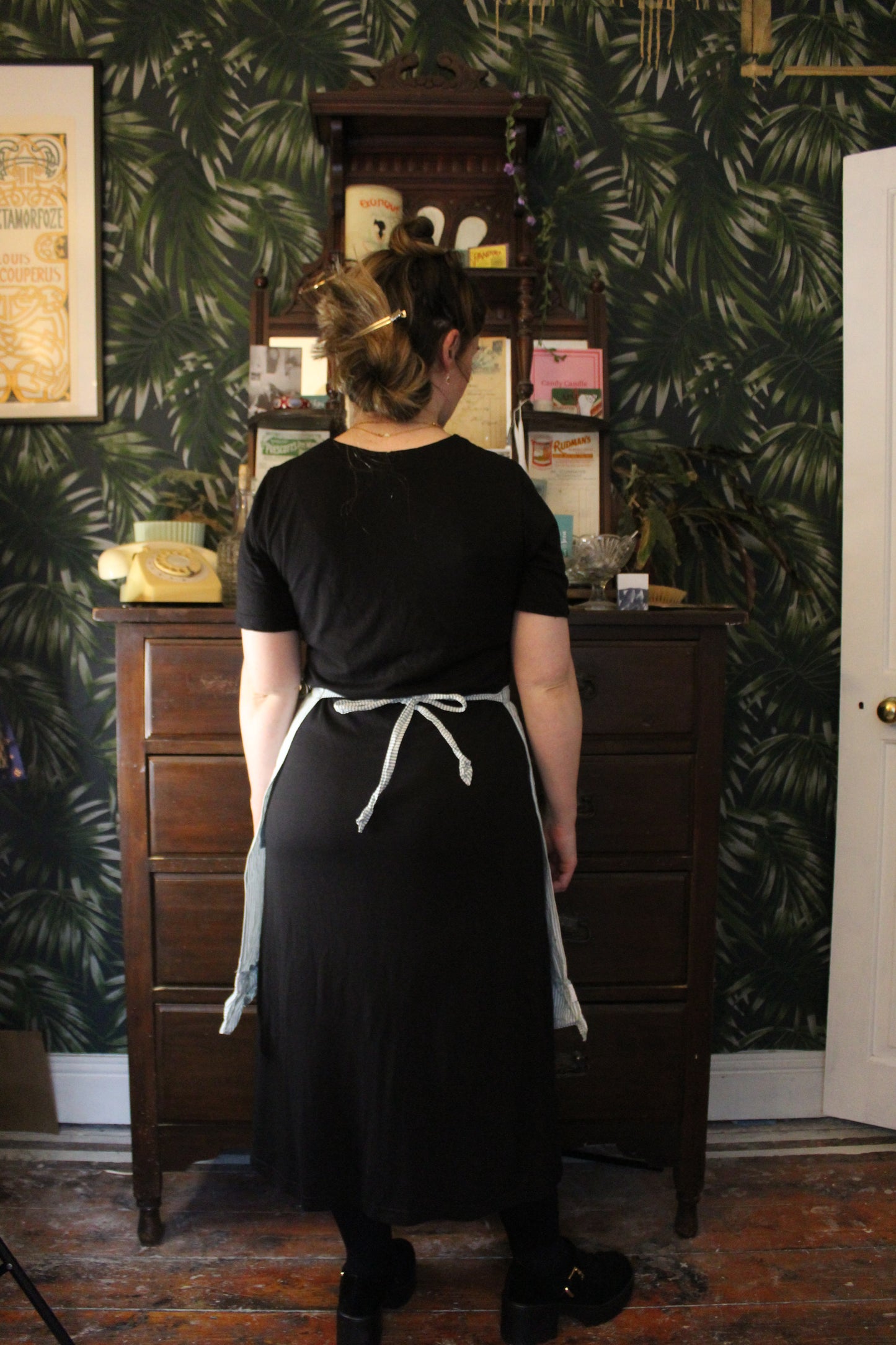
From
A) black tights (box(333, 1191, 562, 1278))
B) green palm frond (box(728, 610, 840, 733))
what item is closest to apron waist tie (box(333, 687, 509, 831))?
black tights (box(333, 1191, 562, 1278))

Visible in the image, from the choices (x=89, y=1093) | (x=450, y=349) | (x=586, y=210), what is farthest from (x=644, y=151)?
(x=89, y=1093)

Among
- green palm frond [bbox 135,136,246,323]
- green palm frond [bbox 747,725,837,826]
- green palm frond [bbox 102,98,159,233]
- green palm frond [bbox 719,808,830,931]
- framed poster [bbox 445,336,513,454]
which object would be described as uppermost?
green palm frond [bbox 102,98,159,233]

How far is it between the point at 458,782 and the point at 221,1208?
1.26 m

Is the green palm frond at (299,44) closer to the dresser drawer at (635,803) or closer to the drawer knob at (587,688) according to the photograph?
the drawer knob at (587,688)

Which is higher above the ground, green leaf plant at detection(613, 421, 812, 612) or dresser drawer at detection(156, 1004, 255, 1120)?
green leaf plant at detection(613, 421, 812, 612)

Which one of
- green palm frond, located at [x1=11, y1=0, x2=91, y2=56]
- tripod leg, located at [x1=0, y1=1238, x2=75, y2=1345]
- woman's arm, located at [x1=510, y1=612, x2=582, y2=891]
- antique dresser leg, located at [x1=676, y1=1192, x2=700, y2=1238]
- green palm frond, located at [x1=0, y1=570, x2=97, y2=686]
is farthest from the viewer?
green palm frond, located at [x1=0, y1=570, x2=97, y2=686]

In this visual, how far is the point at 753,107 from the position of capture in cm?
217

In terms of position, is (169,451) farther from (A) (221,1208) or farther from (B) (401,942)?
(A) (221,1208)

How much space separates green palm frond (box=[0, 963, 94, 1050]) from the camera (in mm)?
2262

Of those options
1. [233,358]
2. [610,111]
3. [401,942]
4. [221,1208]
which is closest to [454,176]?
[610,111]

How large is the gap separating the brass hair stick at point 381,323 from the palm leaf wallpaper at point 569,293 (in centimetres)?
106

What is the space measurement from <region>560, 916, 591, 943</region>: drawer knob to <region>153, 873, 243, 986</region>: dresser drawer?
625 mm

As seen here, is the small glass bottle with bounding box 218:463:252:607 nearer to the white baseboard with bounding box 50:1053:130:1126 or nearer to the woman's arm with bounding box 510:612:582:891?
the woman's arm with bounding box 510:612:582:891

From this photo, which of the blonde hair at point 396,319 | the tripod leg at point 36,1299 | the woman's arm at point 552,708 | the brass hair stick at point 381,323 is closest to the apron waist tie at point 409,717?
the woman's arm at point 552,708
